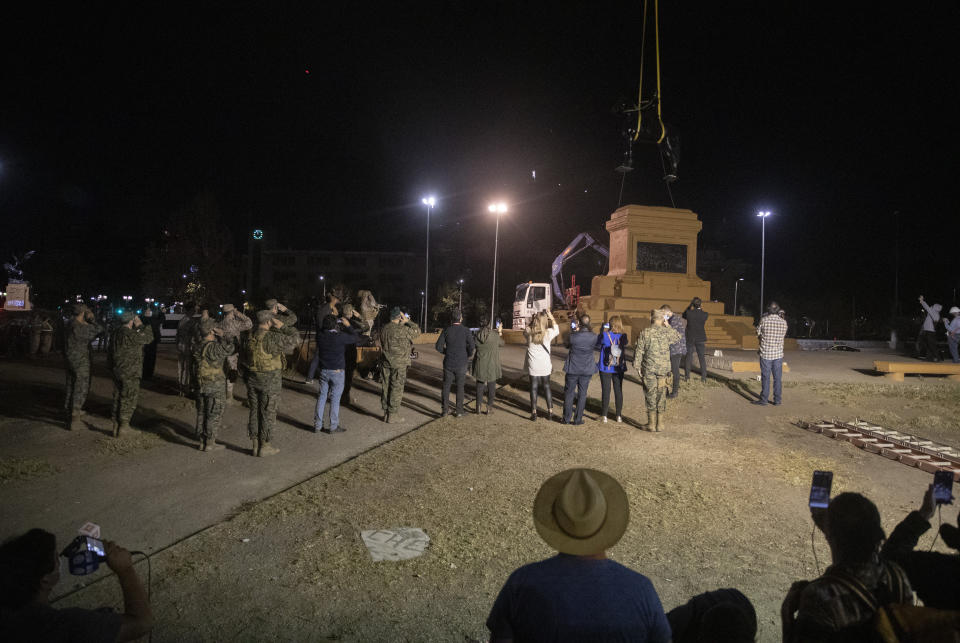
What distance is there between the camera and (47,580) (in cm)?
226

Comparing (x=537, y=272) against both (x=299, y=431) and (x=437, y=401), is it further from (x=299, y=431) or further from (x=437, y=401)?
(x=299, y=431)

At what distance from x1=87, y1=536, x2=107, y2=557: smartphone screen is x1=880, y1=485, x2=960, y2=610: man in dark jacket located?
3.30 metres

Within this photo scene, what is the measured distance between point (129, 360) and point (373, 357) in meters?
7.23

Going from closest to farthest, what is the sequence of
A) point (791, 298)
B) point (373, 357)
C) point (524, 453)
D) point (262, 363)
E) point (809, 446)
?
point (262, 363), point (524, 453), point (809, 446), point (373, 357), point (791, 298)

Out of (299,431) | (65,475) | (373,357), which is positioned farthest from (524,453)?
(373,357)

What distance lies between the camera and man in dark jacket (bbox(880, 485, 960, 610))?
2.54 meters

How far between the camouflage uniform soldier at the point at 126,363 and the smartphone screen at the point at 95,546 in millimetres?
6978

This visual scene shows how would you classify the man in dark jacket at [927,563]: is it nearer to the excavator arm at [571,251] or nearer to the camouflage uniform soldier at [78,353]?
the camouflage uniform soldier at [78,353]

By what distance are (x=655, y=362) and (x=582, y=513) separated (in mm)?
7996

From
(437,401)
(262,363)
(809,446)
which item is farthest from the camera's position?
(437,401)

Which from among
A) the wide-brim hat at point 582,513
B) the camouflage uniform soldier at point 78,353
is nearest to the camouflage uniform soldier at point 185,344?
the camouflage uniform soldier at point 78,353

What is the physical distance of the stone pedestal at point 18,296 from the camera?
24.3 m

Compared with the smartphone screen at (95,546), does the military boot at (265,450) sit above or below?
below

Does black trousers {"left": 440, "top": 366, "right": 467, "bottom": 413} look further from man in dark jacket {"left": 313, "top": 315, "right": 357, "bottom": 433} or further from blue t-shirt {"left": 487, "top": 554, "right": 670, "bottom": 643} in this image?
blue t-shirt {"left": 487, "top": 554, "right": 670, "bottom": 643}
